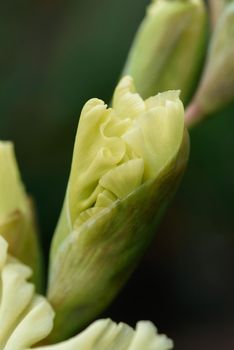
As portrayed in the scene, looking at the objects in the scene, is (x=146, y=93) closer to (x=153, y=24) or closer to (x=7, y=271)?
(x=153, y=24)

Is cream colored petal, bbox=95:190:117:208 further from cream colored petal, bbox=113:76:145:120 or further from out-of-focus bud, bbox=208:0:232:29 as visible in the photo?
out-of-focus bud, bbox=208:0:232:29

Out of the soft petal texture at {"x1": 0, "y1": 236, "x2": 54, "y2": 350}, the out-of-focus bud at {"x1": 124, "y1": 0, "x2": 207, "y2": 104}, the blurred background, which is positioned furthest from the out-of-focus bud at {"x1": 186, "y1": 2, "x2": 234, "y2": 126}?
the blurred background

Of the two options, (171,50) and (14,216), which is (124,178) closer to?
(14,216)

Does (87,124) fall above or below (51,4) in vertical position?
above

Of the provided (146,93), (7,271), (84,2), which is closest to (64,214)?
(7,271)

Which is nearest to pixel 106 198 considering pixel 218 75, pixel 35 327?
pixel 35 327
